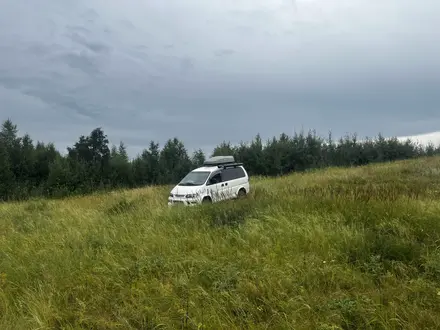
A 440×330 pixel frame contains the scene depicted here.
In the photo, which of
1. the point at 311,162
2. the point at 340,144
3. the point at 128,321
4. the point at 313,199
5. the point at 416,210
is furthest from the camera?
the point at 340,144

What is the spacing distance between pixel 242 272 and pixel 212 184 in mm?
11061

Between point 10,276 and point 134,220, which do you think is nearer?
point 10,276

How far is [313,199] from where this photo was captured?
324 inches

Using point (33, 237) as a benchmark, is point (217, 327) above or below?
below

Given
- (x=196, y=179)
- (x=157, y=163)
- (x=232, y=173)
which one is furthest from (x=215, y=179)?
(x=157, y=163)

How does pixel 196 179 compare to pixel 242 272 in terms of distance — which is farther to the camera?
pixel 196 179

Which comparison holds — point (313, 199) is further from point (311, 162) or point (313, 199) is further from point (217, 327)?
point (311, 162)

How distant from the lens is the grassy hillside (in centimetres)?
375

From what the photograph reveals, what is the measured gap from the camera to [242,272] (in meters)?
4.64

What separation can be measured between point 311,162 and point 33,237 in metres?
47.2

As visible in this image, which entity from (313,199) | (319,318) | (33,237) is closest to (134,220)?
(33,237)

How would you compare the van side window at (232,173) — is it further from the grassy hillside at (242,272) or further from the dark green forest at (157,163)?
the dark green forest at (157,163)

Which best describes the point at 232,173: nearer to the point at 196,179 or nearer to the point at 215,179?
the point at 215,179

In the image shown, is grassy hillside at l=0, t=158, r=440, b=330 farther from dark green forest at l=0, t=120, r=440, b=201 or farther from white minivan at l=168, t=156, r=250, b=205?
dark green forest at l=0, t=120, r=440, b=201
